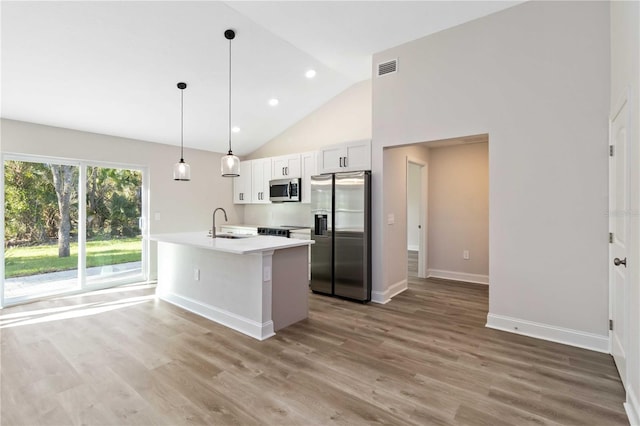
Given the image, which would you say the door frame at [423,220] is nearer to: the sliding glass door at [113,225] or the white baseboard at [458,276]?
the white baseboard at [458,276]

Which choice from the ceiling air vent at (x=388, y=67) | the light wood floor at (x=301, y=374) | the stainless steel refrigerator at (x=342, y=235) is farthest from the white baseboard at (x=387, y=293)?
the ceiling air vent at (x=388, y=67)

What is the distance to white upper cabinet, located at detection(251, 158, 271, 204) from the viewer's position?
6094 millimetres

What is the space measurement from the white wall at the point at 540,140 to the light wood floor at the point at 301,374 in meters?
0.45

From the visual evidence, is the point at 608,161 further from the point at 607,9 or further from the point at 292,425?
the point at 292,425

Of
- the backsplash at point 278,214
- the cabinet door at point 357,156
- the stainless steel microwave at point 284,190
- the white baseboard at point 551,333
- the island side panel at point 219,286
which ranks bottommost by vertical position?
the white baseboard at point 551,333

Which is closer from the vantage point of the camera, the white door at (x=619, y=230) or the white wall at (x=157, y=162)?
the white door at (x=619, y=230)

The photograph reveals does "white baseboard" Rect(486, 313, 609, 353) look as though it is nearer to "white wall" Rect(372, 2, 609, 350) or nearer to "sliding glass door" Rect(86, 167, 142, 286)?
"white wall" Rect(372, 2, 609, 350)

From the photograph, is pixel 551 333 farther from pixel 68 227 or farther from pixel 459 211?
pixel 68 227

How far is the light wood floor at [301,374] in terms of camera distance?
6.36ft

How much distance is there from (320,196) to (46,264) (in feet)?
13.4

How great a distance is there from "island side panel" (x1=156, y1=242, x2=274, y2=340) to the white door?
2.79 metres

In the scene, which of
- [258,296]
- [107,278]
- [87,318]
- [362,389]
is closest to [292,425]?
[362,389]

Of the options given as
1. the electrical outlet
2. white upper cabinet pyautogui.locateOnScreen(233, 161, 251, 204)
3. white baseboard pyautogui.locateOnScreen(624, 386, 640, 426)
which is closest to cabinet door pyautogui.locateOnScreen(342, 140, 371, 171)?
the electrical outlet

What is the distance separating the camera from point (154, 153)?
217 inches
